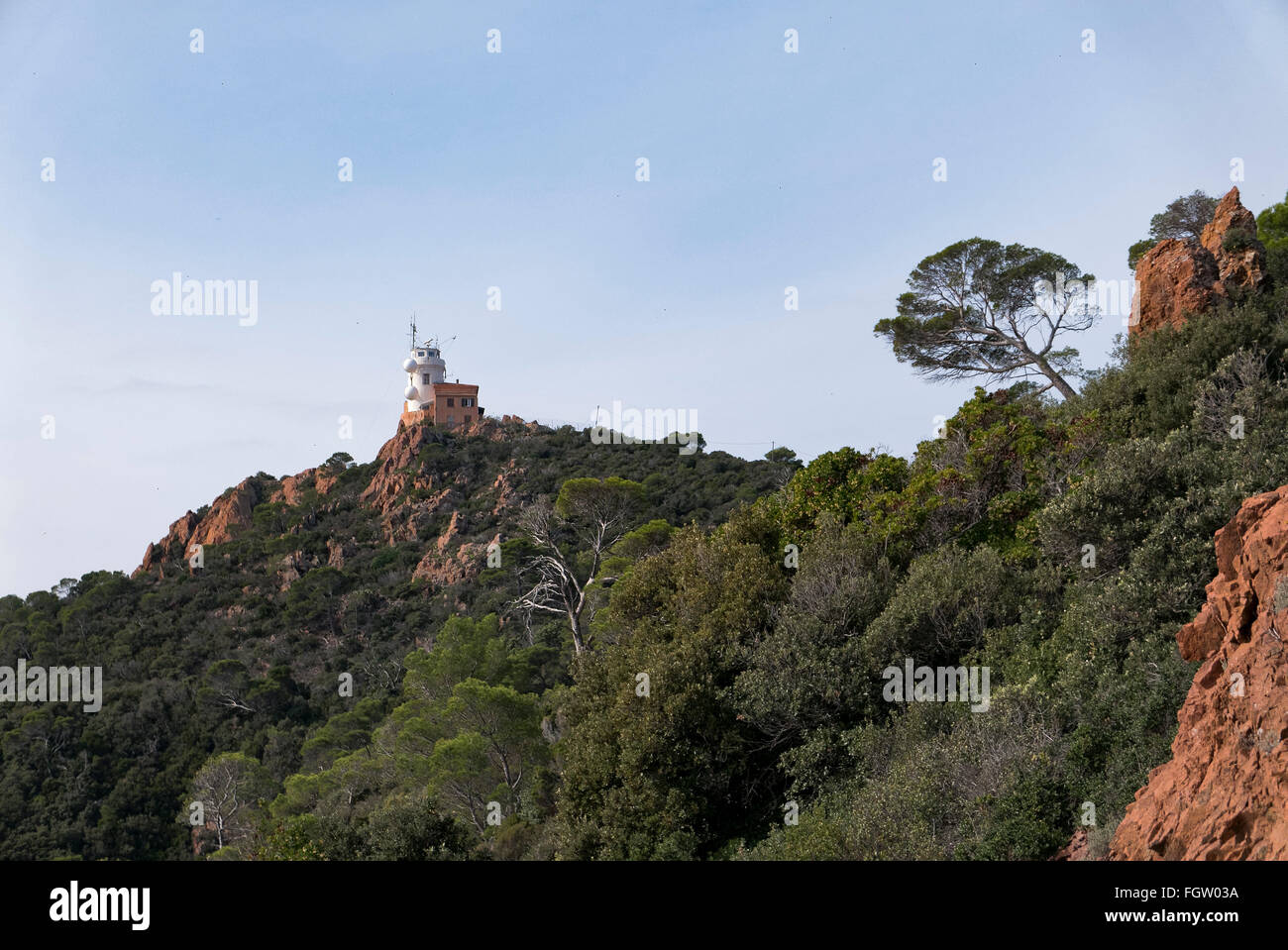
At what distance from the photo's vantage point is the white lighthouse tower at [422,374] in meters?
82.3

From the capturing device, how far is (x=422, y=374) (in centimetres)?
8300

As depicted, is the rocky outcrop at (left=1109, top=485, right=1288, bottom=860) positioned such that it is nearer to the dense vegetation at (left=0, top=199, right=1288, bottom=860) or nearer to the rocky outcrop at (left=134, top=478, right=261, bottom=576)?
the dense vegetation at (left=0, top=199, right=1288, bottom=860)

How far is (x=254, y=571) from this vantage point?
61.4 m

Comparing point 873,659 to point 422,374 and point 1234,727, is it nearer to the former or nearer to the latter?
point 1234,727

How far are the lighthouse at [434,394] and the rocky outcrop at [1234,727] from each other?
70.4m

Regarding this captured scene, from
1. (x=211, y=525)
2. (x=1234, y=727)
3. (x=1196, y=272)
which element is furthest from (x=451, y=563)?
(x=1234, y=727)

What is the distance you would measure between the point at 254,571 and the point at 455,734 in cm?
4182

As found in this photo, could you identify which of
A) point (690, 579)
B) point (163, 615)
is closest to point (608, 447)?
point (163, 615)

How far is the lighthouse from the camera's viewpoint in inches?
3150

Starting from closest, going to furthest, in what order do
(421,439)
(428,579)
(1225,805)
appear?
(1225,805) < (428,579) < (421,439)

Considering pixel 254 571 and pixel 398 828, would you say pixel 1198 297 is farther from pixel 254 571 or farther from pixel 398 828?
pixel 254 571

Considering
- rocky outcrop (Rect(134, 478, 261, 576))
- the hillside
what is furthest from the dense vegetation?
rocky outcrop (Rect(134, 478, 261, 576))

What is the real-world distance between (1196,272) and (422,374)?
70.0m

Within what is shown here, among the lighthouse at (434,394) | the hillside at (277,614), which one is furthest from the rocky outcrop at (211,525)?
the lighthouse at (434,394)
